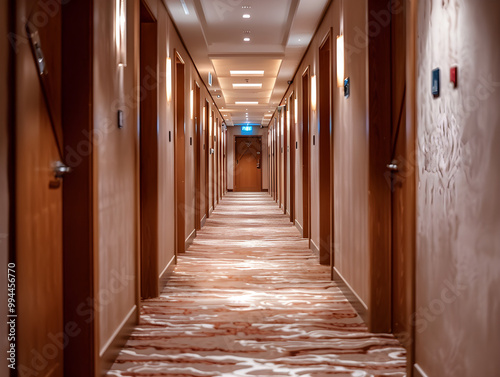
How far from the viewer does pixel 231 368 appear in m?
3.41

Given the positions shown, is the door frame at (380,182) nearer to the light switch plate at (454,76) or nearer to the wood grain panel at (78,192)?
the light switch plate at (454,76)

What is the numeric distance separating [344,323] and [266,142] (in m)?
21.6

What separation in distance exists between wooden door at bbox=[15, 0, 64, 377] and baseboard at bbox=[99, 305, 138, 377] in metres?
0.33

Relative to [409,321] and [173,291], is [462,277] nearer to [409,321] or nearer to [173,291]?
[409,321]

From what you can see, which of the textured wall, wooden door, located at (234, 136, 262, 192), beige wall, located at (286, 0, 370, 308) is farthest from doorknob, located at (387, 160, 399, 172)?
wooden door, located at (234, 136, 262, 192)

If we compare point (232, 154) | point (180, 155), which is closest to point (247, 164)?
point (232, 154)

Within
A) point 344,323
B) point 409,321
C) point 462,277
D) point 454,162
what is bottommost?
point 344,323

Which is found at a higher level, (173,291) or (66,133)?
(66,133)

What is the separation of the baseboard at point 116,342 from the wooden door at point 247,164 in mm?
22026

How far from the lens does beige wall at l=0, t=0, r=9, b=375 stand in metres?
2.18

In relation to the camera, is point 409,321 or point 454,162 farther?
point 409,321

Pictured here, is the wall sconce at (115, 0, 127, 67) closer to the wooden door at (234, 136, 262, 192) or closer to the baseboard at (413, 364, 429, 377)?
the baseboard at (413, 364, 429, 377)

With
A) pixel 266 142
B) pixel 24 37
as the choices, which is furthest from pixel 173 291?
pixel 266 142

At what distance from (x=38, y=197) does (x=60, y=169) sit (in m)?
0.29
